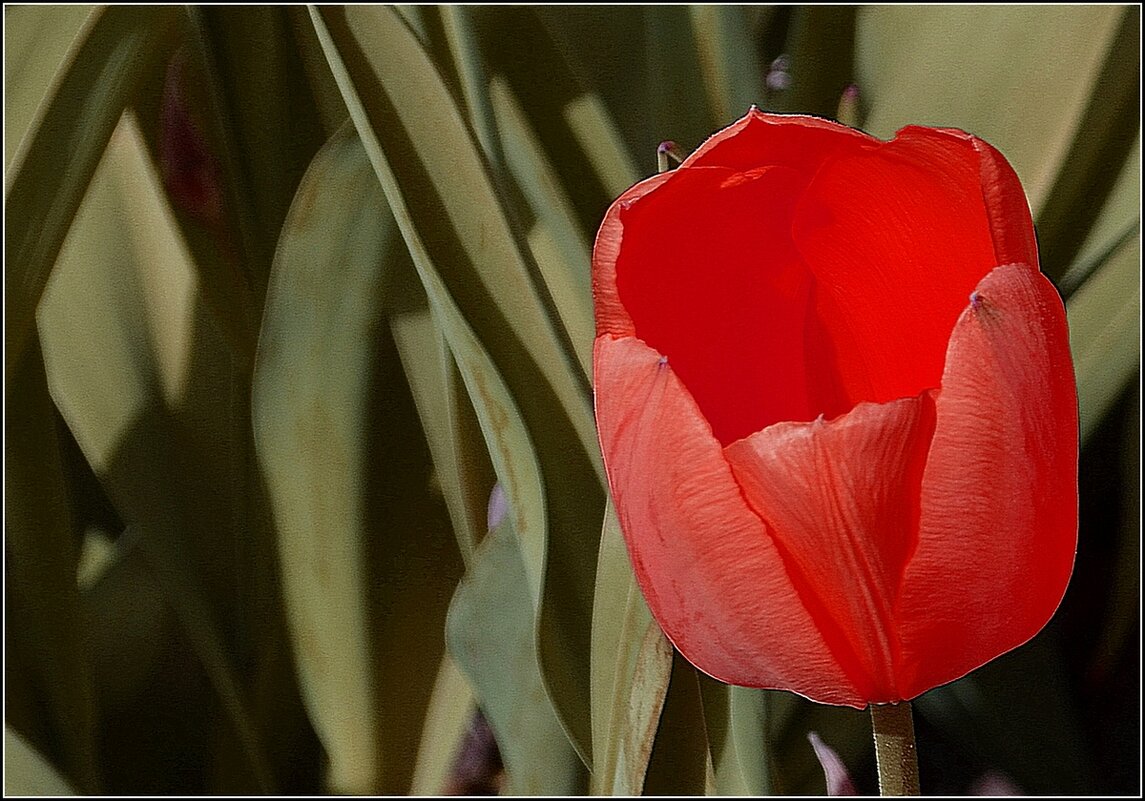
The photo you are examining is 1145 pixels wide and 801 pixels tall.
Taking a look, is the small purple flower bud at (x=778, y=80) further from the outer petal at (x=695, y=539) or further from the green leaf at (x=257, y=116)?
the outer petal at (x=695, y=539)

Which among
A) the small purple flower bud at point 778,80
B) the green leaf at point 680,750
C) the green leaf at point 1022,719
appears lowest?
the green leaf at point 1022,719

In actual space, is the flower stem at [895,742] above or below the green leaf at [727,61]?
below

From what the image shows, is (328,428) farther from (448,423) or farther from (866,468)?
(866,468)

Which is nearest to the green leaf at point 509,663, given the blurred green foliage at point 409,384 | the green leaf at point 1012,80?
the blurred green foliage at point 409,384

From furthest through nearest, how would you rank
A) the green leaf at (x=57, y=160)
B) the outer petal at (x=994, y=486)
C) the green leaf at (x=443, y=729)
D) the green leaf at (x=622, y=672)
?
the green leaf at (x=443, y=729), the green leaf at (x=57, y=160), the green leaf at (x=622, y=672), the outer petal at (x=994, y=486)

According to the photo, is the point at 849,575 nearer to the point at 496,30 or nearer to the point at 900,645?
the point at 900,645

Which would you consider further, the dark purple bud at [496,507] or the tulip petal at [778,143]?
the dark purple bud at [496,507]

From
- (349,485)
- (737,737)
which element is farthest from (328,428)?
(737,737)
